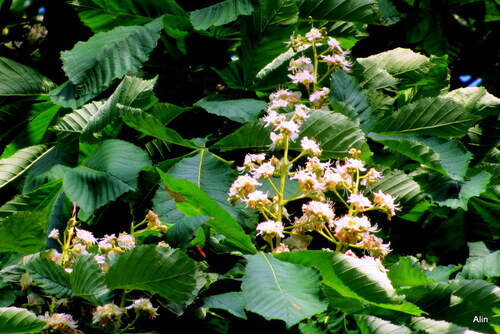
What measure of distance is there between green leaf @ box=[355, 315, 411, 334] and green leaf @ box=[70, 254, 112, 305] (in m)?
0.38

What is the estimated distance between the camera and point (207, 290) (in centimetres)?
101

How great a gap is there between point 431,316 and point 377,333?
0.18 meters

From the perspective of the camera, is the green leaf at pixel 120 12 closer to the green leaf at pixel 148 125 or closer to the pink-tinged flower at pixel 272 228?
the green leaf at pixel 148 125

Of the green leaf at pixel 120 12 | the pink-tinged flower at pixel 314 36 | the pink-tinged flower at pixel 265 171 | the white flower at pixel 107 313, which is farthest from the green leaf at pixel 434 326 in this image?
the green leaf at pixel 120 12

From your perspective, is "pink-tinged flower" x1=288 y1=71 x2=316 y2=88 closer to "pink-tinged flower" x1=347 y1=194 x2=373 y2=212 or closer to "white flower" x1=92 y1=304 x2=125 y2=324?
"pink-tinged flower" x1=347 y1=194 x2=373 y2=212

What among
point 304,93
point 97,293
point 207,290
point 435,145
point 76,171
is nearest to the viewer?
point 97,293

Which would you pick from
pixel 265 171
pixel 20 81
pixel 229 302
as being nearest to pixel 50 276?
pixel 229 302

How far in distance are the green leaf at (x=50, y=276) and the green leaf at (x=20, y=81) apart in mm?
663

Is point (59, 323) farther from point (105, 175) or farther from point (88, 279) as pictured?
point (105, 175)

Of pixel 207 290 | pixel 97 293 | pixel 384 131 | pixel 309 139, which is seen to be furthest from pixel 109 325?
pixel 384 131

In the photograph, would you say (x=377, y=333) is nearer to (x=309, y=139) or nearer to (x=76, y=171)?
(x=309, y=139)

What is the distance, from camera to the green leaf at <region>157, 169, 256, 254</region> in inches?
37.3

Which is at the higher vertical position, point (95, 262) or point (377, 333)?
Result: point (95, 262)

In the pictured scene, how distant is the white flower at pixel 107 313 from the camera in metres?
0.89
